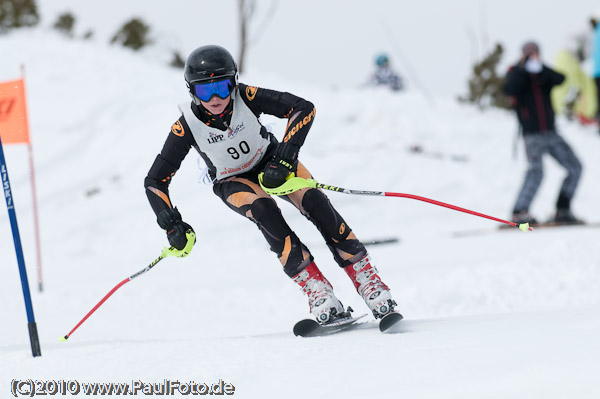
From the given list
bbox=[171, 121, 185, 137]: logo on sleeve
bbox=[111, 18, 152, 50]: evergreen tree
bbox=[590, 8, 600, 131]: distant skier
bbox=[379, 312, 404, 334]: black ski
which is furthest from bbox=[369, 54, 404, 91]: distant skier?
bbox=[379, 312, 404, 334]: black ski

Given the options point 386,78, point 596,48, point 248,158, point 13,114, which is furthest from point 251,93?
point 386,78

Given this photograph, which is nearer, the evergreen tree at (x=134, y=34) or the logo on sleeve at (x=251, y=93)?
the logo on sleeve at (x=251, y=93)

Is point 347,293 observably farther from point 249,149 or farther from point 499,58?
point 499,58

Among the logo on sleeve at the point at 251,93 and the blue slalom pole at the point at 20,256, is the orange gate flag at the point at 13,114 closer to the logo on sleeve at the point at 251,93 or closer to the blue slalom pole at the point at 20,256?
the blue slalom pole at the point at 20,256

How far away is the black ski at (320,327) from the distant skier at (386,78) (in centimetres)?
1212

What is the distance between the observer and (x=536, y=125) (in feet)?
28.0

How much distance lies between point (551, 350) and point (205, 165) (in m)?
2.42

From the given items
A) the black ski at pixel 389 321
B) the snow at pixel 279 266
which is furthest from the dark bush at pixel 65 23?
the black ski at pixel 389 321

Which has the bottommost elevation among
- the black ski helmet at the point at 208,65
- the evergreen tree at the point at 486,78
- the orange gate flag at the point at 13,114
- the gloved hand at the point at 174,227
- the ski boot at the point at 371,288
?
the evergreen tree at the point at 486,78

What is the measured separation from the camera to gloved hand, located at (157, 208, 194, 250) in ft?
12.3

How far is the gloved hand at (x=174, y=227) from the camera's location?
3736 millimetres

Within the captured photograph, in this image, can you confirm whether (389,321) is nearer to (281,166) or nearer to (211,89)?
(281,166)

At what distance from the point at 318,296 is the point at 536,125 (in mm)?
5706

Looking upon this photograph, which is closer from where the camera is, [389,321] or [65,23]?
[389,321]
